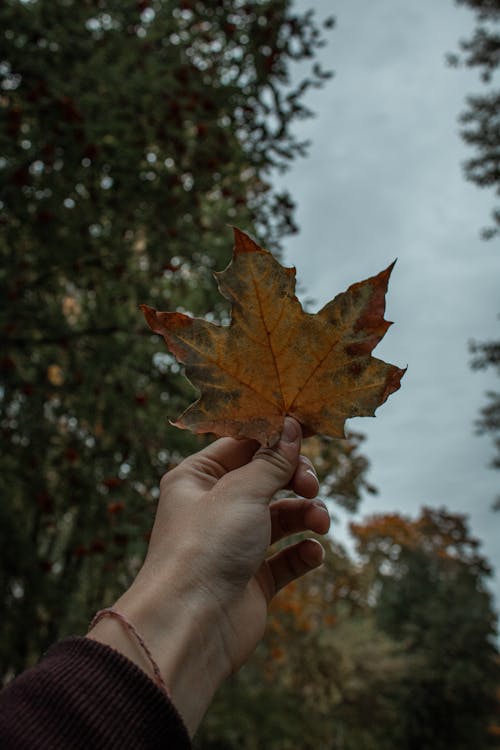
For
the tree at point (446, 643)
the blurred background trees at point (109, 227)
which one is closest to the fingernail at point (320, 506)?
the blurred background trees at point (109, 227)

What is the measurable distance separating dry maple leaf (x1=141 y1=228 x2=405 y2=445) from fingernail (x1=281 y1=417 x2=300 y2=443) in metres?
0.02

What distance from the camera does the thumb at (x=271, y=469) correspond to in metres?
1.29

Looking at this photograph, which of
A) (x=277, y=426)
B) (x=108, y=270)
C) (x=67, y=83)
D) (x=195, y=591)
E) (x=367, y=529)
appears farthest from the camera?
(x=367, y=529)

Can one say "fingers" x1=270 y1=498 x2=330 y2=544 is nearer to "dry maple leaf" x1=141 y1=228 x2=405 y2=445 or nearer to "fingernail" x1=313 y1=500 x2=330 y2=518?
"fingernail" x1=313 y1=500 x2=330 y2=518

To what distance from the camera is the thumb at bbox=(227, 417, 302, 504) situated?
1.29 meters

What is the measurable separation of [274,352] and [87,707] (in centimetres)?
72

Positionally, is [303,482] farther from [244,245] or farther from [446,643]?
[446,643]

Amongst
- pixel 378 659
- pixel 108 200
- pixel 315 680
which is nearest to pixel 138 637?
pixel 108 200

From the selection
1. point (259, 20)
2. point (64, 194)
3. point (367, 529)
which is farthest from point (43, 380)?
point (367, 529)

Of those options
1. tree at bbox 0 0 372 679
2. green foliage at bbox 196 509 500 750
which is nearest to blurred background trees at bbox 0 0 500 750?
tree at bbox 0 0 372 679

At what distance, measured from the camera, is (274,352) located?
129 centimetres

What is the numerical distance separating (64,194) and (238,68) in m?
1.52

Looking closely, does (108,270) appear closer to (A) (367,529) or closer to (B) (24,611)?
(B) (24,611)

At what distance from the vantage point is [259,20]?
4.23 meters
